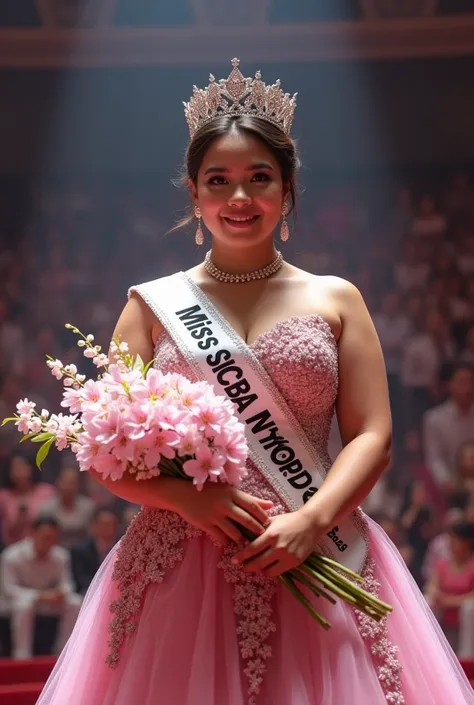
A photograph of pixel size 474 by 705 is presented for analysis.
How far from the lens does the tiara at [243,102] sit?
2.00 m

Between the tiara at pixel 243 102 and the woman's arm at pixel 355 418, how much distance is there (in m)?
0.35

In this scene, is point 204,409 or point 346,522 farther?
point 346,522

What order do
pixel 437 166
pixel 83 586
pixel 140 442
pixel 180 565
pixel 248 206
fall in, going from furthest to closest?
pixel 437 166, pixel 83 586, pixel 248 206, pixel 180 565, pixel 140 442

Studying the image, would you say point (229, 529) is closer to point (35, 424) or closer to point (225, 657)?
point (225, 657)

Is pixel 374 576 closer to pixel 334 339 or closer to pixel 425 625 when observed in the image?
pixel 425 625

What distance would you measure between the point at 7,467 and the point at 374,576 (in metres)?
3.03

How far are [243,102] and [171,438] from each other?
763mm

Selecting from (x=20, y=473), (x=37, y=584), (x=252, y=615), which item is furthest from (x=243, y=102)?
(x=20, y=473)

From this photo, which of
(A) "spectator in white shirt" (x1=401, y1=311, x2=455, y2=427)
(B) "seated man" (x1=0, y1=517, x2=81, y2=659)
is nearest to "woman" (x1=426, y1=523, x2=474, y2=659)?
(A) "spectator in white shirt" (x1=401, y1=311, x2=455, y2=427)

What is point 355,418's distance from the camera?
186cm

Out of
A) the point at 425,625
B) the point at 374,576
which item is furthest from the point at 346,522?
the point at 425,625

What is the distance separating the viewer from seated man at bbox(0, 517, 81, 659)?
423cm

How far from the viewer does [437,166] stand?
5.18 metres

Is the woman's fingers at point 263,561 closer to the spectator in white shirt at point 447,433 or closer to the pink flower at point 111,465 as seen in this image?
the pink flower at point 111,465
